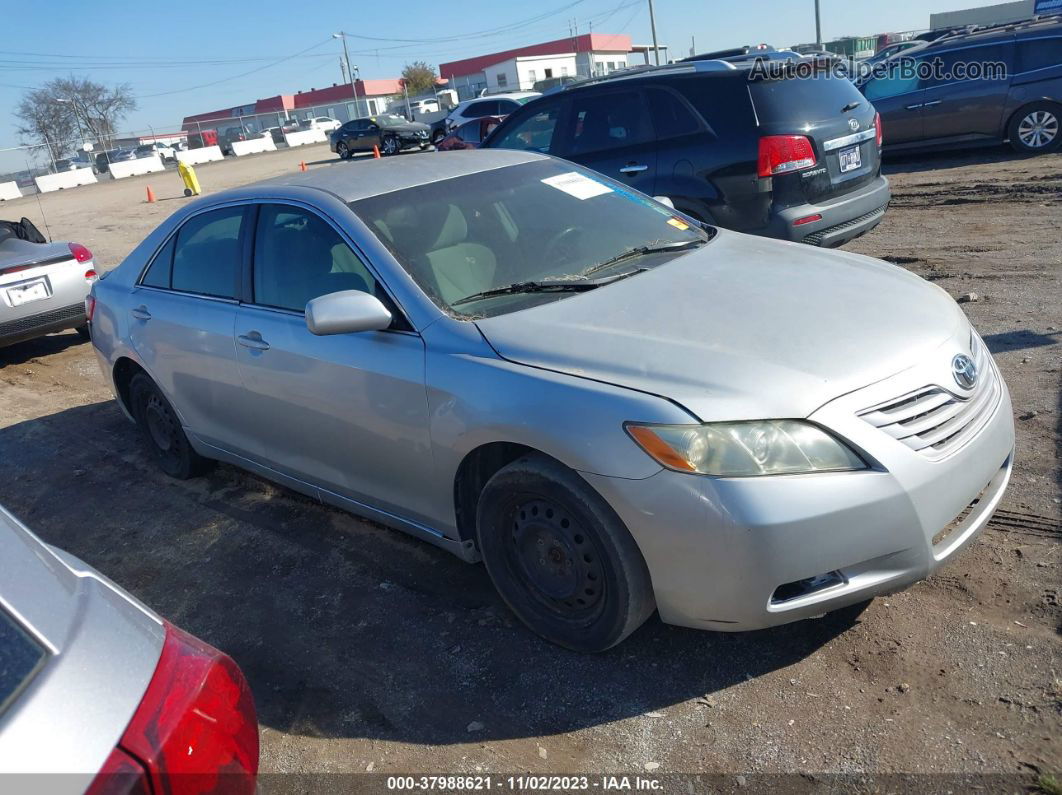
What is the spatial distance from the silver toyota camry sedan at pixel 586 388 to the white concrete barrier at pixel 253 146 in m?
45.2

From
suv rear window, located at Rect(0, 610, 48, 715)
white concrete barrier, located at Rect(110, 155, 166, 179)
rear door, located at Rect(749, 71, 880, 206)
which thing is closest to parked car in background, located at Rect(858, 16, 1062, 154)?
rear door, located at Rect(749, 71, 880, 206)

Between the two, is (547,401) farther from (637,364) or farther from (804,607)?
(804,607)

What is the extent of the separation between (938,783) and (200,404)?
3777 millimetres

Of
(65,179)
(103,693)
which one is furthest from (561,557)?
(65,179)

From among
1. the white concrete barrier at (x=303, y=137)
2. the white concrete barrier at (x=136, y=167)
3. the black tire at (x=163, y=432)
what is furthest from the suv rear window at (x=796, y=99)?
the white concrete barrier at (x=303, y=137)

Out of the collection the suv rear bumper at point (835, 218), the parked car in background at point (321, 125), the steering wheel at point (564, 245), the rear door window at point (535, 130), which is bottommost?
the suv rear bumper at point (835, 218)

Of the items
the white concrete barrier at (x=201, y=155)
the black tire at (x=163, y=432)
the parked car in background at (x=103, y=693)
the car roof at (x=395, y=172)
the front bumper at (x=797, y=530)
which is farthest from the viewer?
the white concrete barrier at (x=201, y=155)

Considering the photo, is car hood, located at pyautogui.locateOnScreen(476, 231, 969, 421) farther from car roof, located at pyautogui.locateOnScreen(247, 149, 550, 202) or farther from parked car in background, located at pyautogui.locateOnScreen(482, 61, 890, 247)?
parked car in background, located at pyautogui.locateOnScreen(482, 61, 890, 247)

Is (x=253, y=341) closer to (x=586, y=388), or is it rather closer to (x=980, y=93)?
(x=586, y=388)

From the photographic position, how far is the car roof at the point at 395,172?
12.9 feet

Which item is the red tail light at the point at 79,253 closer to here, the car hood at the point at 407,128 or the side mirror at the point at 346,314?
the side mirror at the point at 346,314

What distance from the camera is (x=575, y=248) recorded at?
3.87 m

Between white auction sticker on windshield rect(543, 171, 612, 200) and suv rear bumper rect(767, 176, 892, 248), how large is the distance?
2258 mm

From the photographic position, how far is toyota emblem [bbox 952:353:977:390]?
9.66 ft
